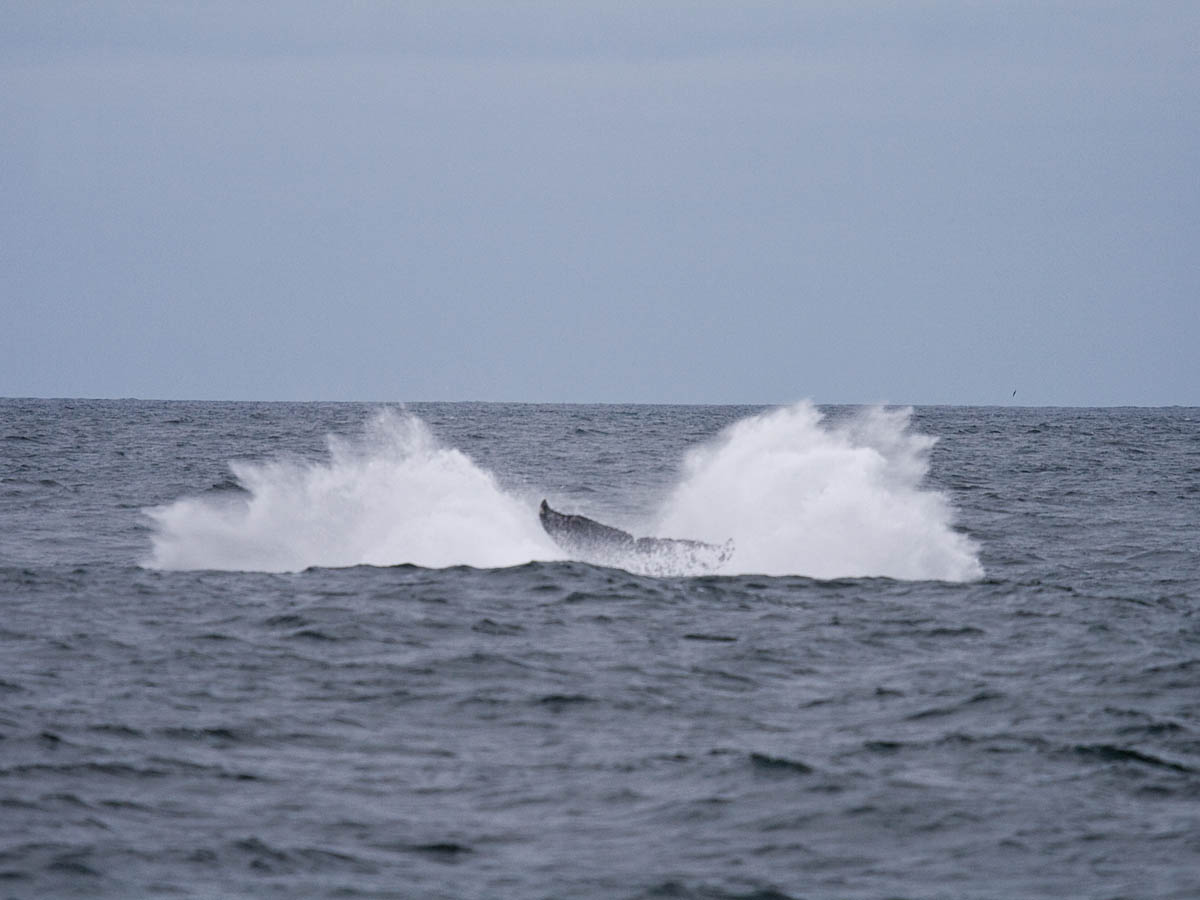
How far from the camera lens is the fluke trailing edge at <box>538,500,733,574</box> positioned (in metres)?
22.2

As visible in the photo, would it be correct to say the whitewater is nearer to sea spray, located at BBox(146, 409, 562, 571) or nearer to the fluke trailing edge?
sea spray, located at BBox(146, 409, 562, 571)

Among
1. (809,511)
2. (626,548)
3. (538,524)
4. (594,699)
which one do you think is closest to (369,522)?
(538,524)

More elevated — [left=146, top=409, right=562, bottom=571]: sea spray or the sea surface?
[left=146, top=409, right=562, bottom=571]: sea spray

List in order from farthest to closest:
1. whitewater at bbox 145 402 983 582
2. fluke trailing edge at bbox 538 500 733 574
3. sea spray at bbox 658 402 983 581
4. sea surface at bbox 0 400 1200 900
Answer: whitewater at bbox 145 402 983 582 < sea spray at bbox 658 402 983 581 < fluke trailing edge at bbox 538 500 733 574 < sea surface at bbox 0 400 1200 900

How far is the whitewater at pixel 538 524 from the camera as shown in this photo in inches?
908

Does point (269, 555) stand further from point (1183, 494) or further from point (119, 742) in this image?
point (1183, 494)

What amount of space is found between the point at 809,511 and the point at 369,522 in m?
7.12

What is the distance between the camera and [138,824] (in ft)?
32.8

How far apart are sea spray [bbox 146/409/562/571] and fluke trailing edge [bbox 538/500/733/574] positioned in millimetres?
368

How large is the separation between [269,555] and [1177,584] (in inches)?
540

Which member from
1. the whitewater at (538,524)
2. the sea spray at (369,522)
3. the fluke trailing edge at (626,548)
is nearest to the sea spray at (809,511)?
the whitewater at (538,524)

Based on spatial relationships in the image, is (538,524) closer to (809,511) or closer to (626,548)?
(626,548)

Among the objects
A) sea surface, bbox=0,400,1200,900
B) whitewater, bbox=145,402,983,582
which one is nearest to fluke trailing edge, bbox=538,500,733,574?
whitewater, bbox=145,402,983,582

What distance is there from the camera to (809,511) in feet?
80.3
